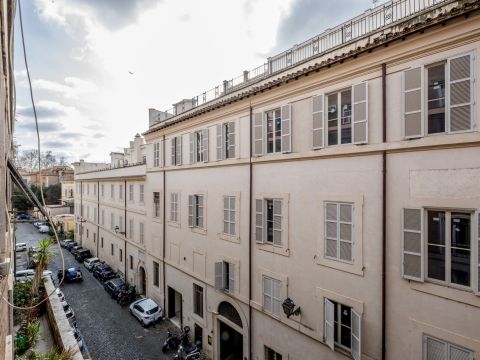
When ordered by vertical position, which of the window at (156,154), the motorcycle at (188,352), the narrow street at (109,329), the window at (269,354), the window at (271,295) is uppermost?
the window at (156,154)

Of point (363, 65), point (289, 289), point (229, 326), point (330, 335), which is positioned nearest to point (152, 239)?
point (229, 326)

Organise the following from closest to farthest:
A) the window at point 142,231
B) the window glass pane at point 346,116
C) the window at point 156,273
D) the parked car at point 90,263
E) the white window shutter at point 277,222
A: the window glass pane at point 346,116, the white window shutter at point 277,222, the window at point 156,273, the window at point 142,231, the parked car at point 90,263

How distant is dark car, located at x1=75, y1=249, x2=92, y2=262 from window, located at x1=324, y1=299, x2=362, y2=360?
30.1m

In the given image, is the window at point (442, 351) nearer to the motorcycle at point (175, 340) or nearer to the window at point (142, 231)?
the motorcycle at point (175, 340)

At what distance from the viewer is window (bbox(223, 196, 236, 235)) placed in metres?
12.4

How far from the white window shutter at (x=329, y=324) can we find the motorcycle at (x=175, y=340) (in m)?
9.19

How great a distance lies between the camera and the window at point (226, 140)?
12.6 meters

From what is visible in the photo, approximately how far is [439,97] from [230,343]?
13.4 meters

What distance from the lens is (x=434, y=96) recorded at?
22.4 ft

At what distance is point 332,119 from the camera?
8.80 metres

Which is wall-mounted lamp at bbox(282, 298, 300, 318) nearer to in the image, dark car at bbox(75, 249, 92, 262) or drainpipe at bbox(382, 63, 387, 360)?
drainpipe at bbox(382, 63, 387, 360)

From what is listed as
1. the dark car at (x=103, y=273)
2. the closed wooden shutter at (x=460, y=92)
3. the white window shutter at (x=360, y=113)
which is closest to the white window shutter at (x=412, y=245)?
the closed wooden shutter at (x=460, y=92)

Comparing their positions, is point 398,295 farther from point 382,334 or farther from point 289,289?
point 289,289

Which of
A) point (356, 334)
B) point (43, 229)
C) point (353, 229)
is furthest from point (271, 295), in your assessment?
point (43, 229)
